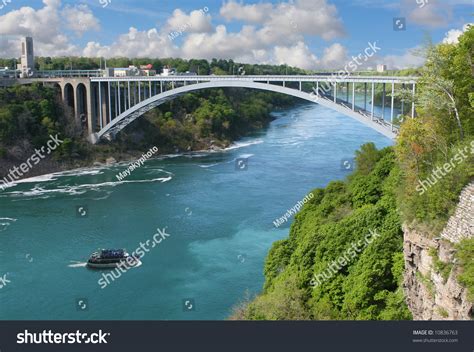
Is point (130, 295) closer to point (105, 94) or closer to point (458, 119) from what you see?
point (458, 119)

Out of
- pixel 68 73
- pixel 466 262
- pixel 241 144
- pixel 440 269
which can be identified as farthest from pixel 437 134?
pixel 68 73

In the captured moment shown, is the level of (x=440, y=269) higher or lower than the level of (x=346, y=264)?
higher

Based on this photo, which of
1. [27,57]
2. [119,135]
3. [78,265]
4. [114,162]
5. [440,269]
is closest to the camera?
[440,269]

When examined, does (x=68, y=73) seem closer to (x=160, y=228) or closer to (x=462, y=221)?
(x=160, y=228)

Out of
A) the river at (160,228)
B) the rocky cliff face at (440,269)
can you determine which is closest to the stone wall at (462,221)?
the rocky cliff face at (440,269)

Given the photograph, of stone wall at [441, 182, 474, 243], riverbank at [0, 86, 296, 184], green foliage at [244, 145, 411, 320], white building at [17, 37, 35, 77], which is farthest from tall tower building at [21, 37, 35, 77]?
stone wall at [441, 182, 474, 243]
